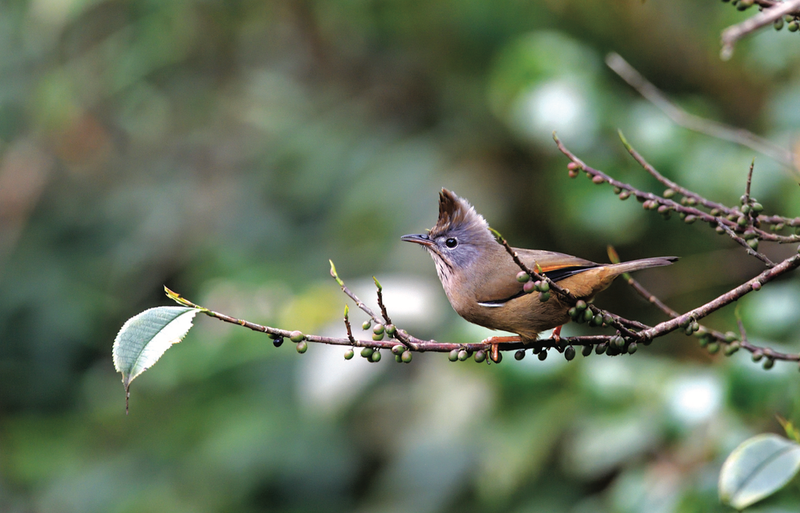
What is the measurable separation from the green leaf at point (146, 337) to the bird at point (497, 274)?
854mm

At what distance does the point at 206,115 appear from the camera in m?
7.83

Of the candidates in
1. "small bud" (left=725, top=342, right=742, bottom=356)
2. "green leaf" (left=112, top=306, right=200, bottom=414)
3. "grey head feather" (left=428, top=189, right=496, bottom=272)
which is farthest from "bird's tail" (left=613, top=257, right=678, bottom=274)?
"green leaf" (left=112, top=306, right=200, bottom=414)

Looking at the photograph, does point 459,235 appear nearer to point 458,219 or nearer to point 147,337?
point 458,219

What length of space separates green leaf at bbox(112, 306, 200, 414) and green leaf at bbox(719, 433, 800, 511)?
152 centimetres

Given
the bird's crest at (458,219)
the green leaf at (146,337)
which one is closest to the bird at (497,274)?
the bird's crest at (458,219)

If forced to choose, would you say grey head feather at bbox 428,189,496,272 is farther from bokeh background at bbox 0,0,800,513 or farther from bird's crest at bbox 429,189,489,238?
bokeh background at bbox 0,0,800,513

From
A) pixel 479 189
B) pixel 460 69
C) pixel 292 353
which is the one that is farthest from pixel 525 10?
pixel 292 353

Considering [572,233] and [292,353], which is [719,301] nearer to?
[572,233]

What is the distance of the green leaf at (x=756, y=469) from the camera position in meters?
2.01

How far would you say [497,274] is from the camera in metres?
2.41

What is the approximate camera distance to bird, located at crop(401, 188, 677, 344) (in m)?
2.22

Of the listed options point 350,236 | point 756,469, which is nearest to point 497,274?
point 756,469

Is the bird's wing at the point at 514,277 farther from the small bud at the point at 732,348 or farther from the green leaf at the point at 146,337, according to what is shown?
the green leaf at the point at 146,337

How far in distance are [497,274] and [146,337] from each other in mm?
1187
